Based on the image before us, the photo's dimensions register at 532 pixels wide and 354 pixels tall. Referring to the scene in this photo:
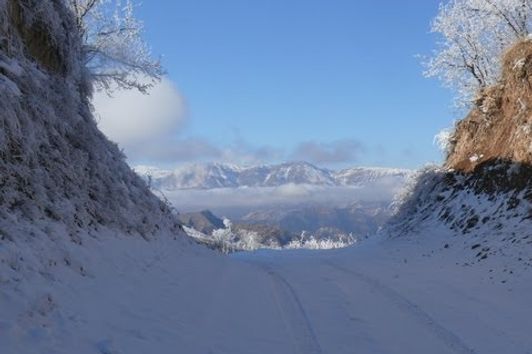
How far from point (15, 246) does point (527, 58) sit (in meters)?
20.7

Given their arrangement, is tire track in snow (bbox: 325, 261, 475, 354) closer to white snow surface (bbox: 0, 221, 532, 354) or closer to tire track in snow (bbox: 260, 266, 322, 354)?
white snow surface (bbox: 0, 221, 532, 354)

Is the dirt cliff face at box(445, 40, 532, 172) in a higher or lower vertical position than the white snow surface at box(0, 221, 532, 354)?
higher

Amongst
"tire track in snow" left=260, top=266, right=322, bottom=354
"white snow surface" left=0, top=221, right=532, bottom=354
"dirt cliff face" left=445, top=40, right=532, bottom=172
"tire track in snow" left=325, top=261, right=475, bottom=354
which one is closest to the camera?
"white snow surface" left=0, top=221, right=532, bottom=354

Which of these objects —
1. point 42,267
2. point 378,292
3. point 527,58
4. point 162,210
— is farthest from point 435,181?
point 42,267

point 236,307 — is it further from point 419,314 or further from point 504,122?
point 504,122

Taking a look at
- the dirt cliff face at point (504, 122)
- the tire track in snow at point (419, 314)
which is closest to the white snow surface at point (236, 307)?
the tire track in snow at point (419, 314)

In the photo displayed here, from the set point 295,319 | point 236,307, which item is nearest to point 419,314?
point 295,319

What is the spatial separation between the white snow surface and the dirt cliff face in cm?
683

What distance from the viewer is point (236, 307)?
36.8 ft

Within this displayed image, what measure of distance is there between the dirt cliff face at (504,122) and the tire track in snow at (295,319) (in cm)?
1139

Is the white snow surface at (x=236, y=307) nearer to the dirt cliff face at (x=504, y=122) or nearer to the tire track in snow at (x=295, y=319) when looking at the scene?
the tire track in snow at (x=295, y=319)

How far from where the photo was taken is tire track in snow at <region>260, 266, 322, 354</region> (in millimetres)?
8555

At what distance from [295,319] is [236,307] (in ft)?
4.54

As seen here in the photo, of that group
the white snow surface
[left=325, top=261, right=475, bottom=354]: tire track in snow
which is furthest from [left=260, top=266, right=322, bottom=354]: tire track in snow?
[left=325, top=261, right=475, bottom=354]: tire track in snow
